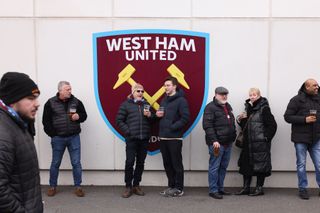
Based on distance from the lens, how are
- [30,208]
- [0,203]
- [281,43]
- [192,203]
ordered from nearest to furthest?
[0,203] → [30,208] → [192,203] → [281,43]

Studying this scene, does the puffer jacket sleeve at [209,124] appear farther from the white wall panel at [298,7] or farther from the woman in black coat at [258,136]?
the white wall panel at [298,7]

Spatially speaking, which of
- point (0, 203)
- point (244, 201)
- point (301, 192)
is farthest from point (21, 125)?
point (301, 192)

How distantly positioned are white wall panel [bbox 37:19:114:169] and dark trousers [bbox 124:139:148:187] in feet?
2.16

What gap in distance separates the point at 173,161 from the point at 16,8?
3.65m

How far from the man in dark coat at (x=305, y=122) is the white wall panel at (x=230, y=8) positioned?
1474 millimetres

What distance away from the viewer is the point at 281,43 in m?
6.77

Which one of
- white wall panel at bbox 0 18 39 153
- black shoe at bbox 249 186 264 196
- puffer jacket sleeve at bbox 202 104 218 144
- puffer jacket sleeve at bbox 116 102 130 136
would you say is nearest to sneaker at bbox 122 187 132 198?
puffer jacket sleeve at bbox 116 102 130 136

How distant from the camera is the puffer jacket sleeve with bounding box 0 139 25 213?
2430 mm

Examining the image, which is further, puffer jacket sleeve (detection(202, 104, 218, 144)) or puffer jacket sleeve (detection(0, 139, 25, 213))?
puffer jacket sleeve (detection(202, 104, 218, 144))

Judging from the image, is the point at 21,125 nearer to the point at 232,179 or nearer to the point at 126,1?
the point at 126,1

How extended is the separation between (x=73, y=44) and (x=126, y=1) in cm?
115

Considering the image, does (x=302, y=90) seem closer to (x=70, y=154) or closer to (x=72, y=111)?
(x=72, y=111)

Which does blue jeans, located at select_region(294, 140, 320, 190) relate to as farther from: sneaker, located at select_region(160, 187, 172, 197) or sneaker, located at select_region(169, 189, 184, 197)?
sneaker, located at select_region(160, 187, 172, 197)

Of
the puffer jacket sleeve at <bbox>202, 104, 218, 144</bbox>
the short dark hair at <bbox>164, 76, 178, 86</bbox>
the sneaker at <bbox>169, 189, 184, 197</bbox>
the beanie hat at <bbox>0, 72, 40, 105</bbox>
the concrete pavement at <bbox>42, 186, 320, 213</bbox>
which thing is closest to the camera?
the beanie hat at <bbox>0, 72, 40, 105</bbox>
